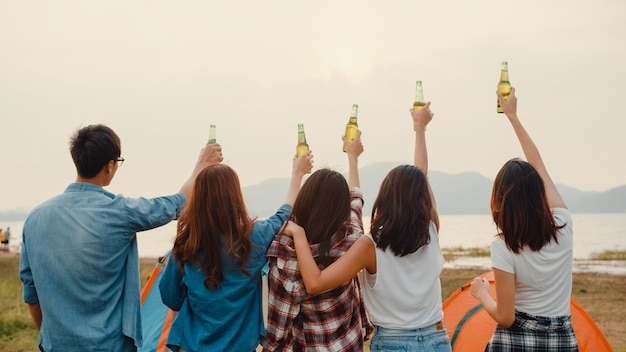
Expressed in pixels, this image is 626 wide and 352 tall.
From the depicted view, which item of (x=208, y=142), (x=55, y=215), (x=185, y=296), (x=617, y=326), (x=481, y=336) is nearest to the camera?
(x=55, y=215)

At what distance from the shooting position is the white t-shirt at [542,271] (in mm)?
3461

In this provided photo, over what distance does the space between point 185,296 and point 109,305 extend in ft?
1.38

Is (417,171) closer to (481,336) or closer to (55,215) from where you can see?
(55,215)

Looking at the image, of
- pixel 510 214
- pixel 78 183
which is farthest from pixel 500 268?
pixel 78 183

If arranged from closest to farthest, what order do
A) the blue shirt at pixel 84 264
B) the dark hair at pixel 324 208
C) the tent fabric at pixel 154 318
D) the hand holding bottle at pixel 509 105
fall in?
1. the blue shirt at pixel 84 264
2. the dark hair at pixel 324 208
3. the hand holding bottle at pixel 509 105
4. the tent fabric at pixel 154 318

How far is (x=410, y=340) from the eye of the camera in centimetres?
352

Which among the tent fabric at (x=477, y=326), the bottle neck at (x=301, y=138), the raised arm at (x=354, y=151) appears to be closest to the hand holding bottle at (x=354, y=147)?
the raised arm at (x=354, y=151)

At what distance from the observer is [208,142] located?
14.1 ft

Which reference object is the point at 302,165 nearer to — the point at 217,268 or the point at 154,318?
the point at 217,268

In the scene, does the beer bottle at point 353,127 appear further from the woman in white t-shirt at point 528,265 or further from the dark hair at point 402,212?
the woman in white t-shirt at point 528,265

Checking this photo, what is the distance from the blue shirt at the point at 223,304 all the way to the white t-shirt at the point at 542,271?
1.25 metres

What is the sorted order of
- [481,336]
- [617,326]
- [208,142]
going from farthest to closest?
[617,326], [481,336], [208,142]

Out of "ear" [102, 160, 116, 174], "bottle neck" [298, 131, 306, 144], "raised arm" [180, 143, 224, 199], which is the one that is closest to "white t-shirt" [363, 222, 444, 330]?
"raised arm" [180, 143, 224, 199]

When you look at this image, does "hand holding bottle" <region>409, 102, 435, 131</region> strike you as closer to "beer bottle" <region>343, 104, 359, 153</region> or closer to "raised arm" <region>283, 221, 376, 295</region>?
"beer bottle" <region>343, 104, 359, 153</region>
